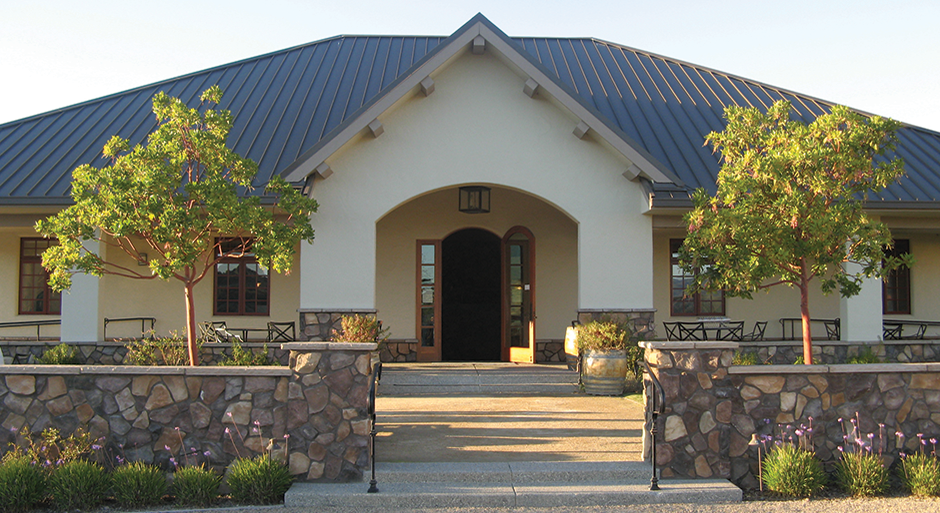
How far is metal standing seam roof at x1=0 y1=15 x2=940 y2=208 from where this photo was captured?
12.5 metres

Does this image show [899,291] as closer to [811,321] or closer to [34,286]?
[811,321]

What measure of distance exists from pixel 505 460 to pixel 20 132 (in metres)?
13.2

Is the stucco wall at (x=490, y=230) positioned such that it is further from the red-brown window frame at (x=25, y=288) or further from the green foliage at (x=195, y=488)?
the green foliage at (x=195, y=488)

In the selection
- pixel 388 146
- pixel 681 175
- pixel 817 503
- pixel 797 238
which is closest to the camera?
pixel 817 503

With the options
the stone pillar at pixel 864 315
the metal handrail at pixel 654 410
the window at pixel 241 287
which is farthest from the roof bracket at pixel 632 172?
the window at pixel 241 287

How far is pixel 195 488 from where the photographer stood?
6.30 metres

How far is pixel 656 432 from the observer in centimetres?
665

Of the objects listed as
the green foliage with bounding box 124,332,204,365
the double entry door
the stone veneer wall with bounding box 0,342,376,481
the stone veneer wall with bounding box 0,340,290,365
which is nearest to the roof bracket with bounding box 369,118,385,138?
the double entry door

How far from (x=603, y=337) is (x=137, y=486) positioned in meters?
6.61

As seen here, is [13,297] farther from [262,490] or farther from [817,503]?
[817,503]

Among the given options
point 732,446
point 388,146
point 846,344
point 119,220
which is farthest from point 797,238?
point 119,220

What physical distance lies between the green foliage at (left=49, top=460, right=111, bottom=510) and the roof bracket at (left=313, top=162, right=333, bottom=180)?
5711 millimetres

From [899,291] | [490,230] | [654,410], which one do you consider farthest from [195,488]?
[899,291]

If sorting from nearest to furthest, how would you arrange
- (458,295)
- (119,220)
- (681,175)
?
(119,220) → (681,175) → (458,295)
